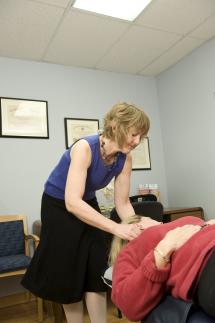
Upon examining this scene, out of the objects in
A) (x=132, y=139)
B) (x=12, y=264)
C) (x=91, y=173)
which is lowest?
(x=12, y=264)

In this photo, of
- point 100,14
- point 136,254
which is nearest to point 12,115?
point 100,14

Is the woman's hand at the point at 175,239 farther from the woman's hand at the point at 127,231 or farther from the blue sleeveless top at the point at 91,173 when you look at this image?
the blue sleeveless top at the point at 91,173

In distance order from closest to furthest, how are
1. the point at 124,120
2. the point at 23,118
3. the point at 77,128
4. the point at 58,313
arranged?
the point at 124,120
the point at 58,313
the point at 23,118
the point at 77,128

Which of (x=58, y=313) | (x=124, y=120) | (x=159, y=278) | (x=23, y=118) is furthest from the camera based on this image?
(x=23, y=118)

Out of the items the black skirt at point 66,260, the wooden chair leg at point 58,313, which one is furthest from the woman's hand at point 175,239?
the wooden chair leg at point 58,313

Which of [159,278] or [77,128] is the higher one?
[77,128]

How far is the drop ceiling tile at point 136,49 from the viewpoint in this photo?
2.74m

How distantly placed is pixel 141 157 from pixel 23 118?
1.34 metres

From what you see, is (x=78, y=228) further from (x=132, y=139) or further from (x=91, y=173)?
(x=132, y=139)

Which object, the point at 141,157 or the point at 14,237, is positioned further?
the point at 141,157

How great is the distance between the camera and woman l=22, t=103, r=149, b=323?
1.22m

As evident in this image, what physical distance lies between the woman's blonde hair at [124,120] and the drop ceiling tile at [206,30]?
180 cm

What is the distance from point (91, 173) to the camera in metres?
1.33

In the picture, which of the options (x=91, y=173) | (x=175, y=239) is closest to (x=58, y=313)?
(x=91, y=173)
